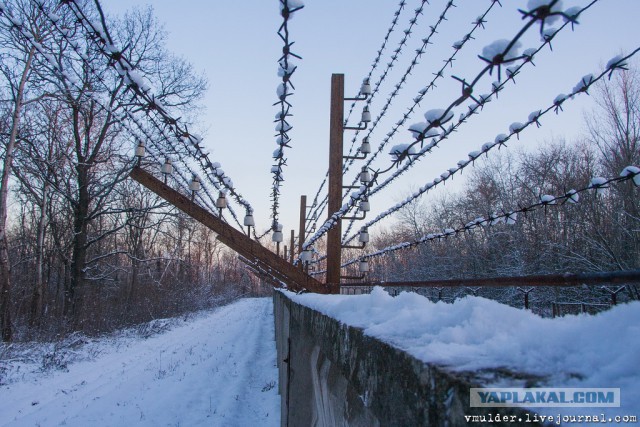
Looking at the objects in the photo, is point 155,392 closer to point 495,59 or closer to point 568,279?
point 568,279

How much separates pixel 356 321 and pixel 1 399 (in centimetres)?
988

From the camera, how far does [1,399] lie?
8.21 metres

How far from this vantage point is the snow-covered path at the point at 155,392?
678 centimetres

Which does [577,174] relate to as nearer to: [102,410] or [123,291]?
[102,410]

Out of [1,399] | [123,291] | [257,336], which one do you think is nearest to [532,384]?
[1,399]

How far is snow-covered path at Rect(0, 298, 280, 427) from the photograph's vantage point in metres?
6.78

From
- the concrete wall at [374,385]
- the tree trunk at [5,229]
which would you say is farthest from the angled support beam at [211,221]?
the tree trunk at [5,229]

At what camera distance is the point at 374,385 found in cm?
111

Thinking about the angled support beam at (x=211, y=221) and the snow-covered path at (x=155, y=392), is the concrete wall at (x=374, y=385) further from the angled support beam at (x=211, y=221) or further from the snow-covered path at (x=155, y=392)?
the snow-covered path at (x=155, y=392)

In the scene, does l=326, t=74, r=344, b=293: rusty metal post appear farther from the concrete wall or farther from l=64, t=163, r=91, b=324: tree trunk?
l=64, t=163, r=91, b=324: tree trunk

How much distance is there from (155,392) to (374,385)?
8.55 metres

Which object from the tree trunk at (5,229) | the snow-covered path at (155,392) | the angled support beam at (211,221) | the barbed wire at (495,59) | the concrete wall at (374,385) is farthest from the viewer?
the tree trunk at (5,229)

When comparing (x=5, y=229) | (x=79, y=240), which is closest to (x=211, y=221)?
(x=5, y=229)

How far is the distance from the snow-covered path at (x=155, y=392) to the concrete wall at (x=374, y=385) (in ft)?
15.9
